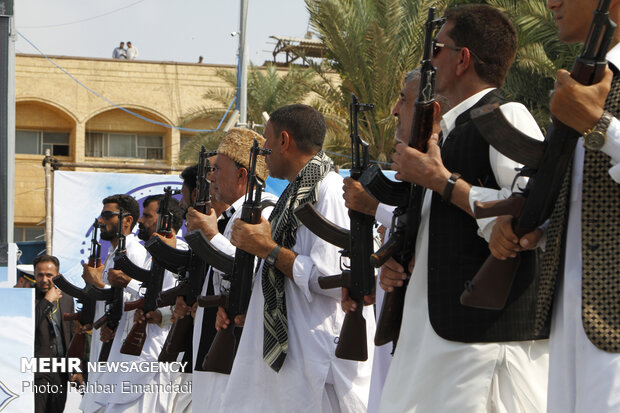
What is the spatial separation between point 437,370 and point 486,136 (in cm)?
88

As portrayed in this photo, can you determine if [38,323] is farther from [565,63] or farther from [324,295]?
[565,63]

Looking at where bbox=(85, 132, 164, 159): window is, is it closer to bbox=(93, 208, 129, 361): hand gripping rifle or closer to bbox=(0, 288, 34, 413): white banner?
bbox=(0, 288, 34, 413): white banner

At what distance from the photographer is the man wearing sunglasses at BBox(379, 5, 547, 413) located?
125 inches

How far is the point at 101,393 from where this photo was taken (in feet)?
26.9

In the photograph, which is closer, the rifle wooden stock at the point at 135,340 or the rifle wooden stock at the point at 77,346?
the rifle wooden stock at the point at 135,340

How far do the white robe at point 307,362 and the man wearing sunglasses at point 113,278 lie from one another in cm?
335

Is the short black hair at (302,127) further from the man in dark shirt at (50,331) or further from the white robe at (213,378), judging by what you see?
the man in dark shirt at (50,331)

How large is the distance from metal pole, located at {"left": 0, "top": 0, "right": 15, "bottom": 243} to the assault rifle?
4051mm

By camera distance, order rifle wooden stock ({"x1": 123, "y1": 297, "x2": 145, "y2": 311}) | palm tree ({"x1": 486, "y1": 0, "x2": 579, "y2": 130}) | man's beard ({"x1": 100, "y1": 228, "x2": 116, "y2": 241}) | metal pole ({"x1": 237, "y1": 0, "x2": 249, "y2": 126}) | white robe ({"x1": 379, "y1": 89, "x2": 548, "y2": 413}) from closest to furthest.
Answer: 1. white robe ({"x1": 379, "y1": 89, "x2": 548, "y2": 413})
2. rifle wooden stock ({"x1": 123, "y1": 297, "x2": 145, "y2": 311})
3. man's beard ({"x1": 100, "y1": 228, "x2": 116, "y2": 241})
4. palm tree ({"x1": 486, "y1": 0, "x2": 579, "y2": 130})
5. metal pole ({"x1": 237, "y1": 0, "x2": 249, "y2": 126})

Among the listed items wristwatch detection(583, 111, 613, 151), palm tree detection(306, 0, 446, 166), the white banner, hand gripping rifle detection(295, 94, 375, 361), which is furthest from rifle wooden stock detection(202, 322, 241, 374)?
palm tree detection(306, 0, 446, 166)

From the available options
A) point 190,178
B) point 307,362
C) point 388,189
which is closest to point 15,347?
point 190,178

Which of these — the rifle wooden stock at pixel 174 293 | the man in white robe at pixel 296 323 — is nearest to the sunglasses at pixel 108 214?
the rifle wooden stock at pixel 174 293

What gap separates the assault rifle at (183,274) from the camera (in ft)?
21.6

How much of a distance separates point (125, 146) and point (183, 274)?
34145mm
